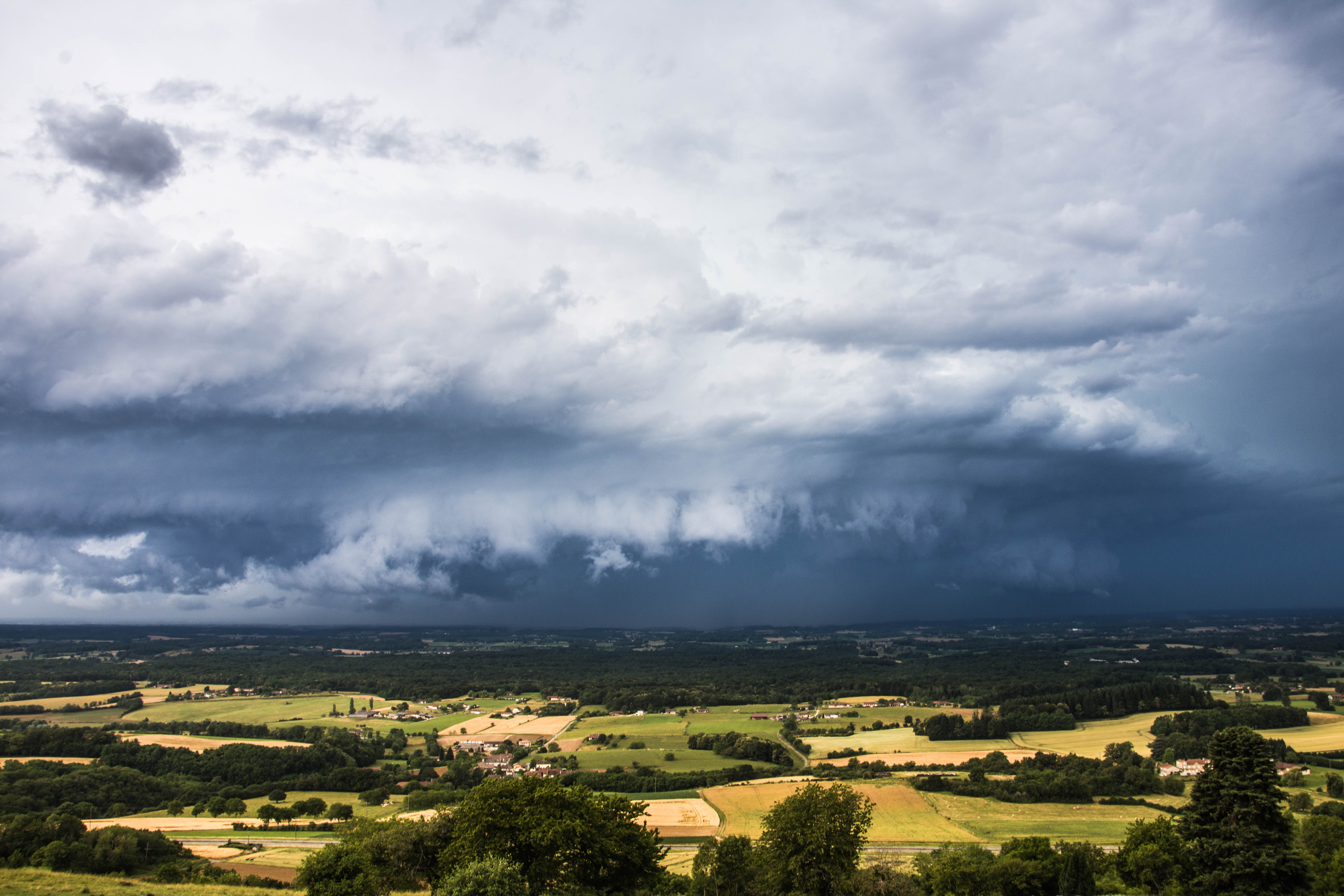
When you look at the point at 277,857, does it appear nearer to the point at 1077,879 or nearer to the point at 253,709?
the point at 1077,879

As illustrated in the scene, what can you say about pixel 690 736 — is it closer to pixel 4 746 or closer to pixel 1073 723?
pixel 1073 723

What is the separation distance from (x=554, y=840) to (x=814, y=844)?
16.8 meters

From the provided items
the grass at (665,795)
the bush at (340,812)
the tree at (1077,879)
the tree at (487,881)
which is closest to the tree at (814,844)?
the tree at (1077,879)

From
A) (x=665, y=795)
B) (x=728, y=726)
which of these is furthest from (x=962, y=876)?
(x=728, y=726)

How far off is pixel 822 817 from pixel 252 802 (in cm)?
7648

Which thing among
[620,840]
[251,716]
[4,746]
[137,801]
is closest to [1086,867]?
[620,840]

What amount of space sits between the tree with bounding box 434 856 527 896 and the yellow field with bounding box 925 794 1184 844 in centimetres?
4774

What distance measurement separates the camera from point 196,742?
113m

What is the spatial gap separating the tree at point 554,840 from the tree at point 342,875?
482 cm

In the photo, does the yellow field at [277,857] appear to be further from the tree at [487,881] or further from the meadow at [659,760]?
the meadow at [659,760]

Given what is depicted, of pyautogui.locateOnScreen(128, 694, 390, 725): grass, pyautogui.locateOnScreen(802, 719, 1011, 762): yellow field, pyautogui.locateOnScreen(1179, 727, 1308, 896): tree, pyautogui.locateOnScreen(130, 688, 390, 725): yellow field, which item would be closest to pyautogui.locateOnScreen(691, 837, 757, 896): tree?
pyautogui.locateOnScreen(1179, 727, 1308, 896): tree

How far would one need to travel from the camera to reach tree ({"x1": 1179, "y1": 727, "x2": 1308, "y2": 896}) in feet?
123

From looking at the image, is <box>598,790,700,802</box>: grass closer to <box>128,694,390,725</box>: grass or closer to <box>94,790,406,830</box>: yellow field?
<box>94,790,406,830</box>: yellow field

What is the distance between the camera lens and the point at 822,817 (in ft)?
149
